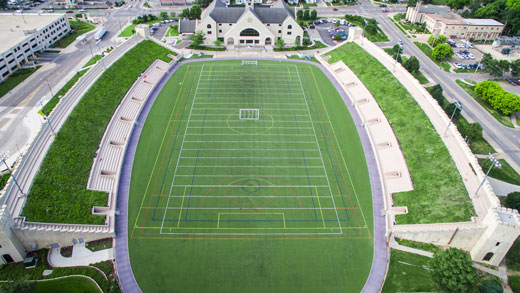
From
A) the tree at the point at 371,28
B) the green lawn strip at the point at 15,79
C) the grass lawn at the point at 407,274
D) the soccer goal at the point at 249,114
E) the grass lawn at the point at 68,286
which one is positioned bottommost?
the grass lawn at the point at 68,286

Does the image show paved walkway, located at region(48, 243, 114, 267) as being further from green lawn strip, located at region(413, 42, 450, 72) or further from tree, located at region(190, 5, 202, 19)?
tree, located at region(190, 5, 202, 19)

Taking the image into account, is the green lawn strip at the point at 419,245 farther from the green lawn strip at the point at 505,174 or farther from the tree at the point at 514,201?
the green lawn strip at the point at 505,174

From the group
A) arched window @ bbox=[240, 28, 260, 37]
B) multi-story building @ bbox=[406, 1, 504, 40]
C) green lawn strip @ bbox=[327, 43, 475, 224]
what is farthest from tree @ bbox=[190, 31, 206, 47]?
multi-story building @ bbox=[406, 1, 504, 40]

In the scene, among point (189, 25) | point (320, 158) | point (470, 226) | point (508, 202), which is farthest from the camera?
point (189, 25)

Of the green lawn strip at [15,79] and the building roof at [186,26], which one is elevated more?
the building roof at [186,26]

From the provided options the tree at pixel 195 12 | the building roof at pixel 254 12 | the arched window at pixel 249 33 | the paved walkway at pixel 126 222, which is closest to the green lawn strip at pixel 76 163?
the paved walkway at pixel 126 222

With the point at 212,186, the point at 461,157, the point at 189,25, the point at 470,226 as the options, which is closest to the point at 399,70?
the point at 461,157

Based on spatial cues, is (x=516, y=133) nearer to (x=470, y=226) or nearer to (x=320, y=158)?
(x=470, y=226)
